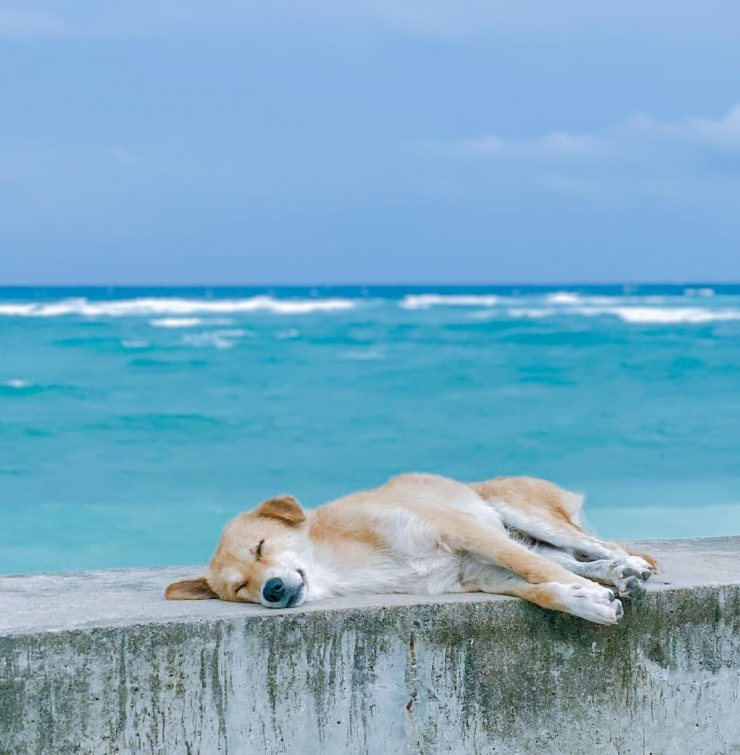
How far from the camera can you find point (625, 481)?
14.1 meters

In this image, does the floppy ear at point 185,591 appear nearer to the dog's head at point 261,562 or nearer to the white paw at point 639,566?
the dog's head at point 261,562

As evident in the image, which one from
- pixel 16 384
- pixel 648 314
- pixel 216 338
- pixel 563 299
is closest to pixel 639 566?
pixel 16 384

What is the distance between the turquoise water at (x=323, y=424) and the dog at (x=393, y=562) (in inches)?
263

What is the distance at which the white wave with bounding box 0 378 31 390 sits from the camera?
22205 millimetres

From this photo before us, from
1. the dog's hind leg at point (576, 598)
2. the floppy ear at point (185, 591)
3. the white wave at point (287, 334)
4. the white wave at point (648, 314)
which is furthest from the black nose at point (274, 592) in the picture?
the white wave at point (648, 314)

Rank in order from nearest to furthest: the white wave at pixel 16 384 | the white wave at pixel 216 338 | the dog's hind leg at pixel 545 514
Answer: the dog's hind leg at pixel 545 514 → the white wave at pixel 16 384 → the white wave at pixel 216 338

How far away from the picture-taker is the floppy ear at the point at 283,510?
3.95 meters

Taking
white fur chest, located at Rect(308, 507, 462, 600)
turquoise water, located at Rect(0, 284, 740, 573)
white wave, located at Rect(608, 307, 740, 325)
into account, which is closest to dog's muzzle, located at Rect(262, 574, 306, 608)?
white fur chest, located at Rect(308, 507, 462, 600)

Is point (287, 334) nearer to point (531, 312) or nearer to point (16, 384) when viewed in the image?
point (16, 384)

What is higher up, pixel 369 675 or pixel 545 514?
pixel 545 514

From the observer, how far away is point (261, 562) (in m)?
3.75

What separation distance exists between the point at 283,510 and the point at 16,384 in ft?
65.4

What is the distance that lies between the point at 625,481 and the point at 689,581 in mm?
10431

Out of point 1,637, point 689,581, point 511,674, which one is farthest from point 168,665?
point 689,581
